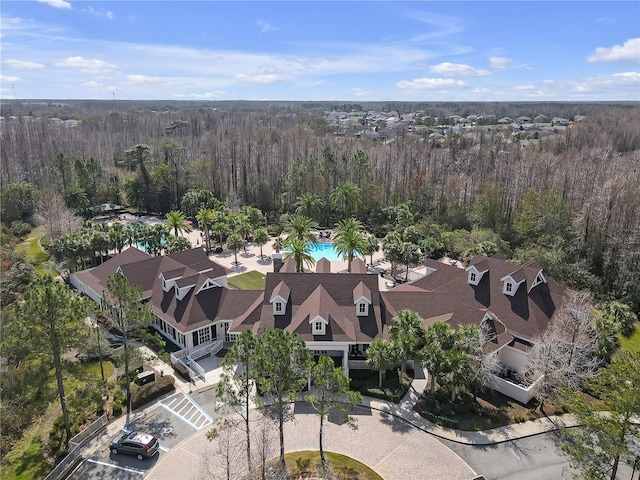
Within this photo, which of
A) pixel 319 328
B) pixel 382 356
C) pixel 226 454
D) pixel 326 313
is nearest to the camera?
pixel 226 454

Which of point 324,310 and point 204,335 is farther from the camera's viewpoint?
point 204,335

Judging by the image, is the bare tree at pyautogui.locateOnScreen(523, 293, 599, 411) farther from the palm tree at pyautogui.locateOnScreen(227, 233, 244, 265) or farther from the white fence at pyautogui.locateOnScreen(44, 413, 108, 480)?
the palm tree at pyautogui.locateOnScreen(227, 233, 244, 265)

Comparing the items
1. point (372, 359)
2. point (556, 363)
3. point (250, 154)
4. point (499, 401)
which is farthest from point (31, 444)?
point (250, 154)

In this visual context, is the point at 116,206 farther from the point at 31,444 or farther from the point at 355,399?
the point at 355,399

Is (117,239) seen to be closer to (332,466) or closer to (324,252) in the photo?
(324,252)

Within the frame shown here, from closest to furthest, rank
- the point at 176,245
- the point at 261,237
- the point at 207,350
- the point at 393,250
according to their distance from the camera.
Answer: the point at 207,350 → the point at 393,250 → the point at 176,245 → the point at 261,237

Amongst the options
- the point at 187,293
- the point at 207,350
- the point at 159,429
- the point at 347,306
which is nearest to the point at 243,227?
the point at 187,293

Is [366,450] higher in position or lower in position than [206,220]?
lower
